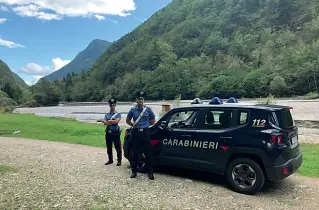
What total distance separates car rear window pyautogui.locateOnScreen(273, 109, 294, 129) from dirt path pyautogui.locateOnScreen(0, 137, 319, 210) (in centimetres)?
136

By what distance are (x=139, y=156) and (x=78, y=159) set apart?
112 inches

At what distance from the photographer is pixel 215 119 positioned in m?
6.68

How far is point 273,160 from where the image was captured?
5.78 meters

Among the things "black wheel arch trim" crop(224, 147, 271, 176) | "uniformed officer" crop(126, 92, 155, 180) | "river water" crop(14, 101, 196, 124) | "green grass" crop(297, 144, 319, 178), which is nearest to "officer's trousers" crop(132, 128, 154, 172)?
"uniformed officer" crop(126, 92, 155, 180)

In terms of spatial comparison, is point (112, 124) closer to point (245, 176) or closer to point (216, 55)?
point (245, 176)

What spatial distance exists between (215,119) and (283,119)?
136cm

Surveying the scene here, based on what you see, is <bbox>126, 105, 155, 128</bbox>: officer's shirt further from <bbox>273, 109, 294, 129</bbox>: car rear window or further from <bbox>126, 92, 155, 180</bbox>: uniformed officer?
<bbox>273, 109, 294, 129</bbox>: car rear window

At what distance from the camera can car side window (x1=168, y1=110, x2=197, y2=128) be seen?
7000 mm

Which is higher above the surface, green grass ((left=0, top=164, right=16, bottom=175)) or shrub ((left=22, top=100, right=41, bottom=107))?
green grass ((left=0, top=164, right=16, bottom=175))

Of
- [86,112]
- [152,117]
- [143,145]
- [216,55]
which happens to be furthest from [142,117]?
[216,55]

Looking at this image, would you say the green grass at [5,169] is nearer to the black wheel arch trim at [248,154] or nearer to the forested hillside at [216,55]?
the black wheel arch trim at [248,154]

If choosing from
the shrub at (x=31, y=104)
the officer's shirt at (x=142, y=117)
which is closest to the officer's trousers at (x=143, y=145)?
the officer's shirt at (x=142, y=117)

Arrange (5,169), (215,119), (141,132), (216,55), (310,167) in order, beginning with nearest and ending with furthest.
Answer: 1. (215,119)
2. (141,132)
3. (5,169)
4. (310,167)
5. (216,55)

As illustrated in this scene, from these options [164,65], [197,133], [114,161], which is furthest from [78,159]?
[164,65]
